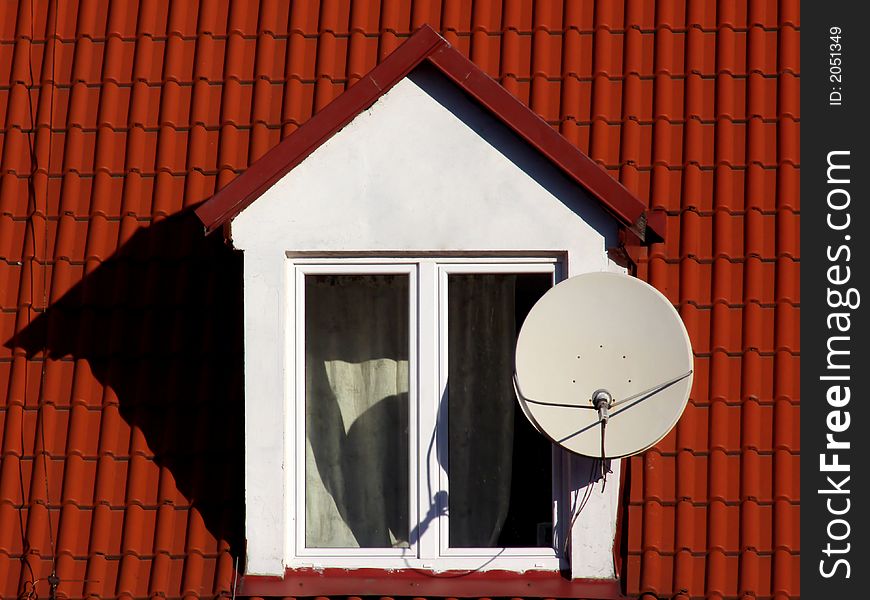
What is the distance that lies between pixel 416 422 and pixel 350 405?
1.31 feet

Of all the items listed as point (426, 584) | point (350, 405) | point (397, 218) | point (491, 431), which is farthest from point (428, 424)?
point (397, 218)

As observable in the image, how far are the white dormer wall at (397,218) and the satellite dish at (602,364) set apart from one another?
311mm

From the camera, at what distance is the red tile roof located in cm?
729

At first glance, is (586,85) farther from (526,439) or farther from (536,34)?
(526,439)

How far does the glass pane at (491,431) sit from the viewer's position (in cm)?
719

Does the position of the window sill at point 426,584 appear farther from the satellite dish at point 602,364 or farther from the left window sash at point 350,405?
the satellite dish at point 602,364

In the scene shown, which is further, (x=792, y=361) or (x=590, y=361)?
(x=792, y=361)

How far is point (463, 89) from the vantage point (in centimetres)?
709

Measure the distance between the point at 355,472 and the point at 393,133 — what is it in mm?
1805

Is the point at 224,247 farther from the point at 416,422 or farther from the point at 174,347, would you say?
the point at 416,422

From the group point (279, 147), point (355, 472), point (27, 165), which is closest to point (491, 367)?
point (355, 472)

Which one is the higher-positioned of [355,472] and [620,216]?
[620,216]

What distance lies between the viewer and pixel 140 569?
7246 mm

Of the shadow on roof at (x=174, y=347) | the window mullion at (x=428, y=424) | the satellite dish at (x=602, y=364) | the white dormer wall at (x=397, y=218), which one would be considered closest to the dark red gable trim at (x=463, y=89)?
the white dormer wall at (x=397, y=218)
